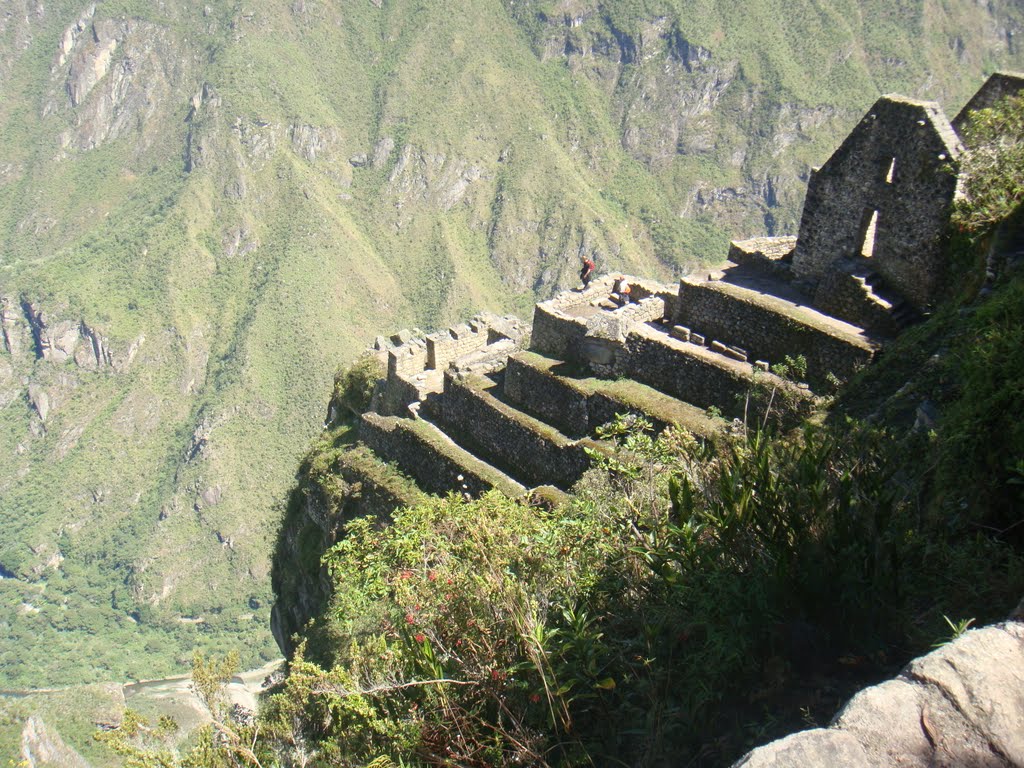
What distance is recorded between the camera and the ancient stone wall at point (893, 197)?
13789 mm

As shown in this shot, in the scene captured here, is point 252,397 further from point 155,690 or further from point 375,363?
point 375,363

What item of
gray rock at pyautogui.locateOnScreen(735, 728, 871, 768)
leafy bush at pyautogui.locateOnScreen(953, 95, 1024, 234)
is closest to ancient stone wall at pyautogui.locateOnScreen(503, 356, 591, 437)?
leafy bush at pyautogui.locateOnScreen(953, 95, 1024, 234)

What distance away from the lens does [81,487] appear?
154m

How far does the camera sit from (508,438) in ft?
57.7

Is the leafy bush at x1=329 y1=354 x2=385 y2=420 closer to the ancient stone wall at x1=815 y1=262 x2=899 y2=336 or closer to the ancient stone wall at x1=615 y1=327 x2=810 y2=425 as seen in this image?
the ancient stone wall at x1=615 y1=327 x2=810 y2=425

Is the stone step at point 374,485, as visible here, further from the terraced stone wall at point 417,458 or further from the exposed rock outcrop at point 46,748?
the exposed rock outcrop at point 46,748

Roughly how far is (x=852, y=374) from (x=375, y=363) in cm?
1417

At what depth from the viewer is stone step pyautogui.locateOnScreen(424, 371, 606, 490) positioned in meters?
16.2

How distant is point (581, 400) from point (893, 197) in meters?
6.27

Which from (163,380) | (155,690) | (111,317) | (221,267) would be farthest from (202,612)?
(221,267)

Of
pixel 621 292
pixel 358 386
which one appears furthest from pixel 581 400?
pixel 358 386

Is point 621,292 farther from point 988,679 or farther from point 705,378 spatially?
point 988,679

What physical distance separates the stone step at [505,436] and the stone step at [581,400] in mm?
298

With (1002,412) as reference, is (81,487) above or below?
below
